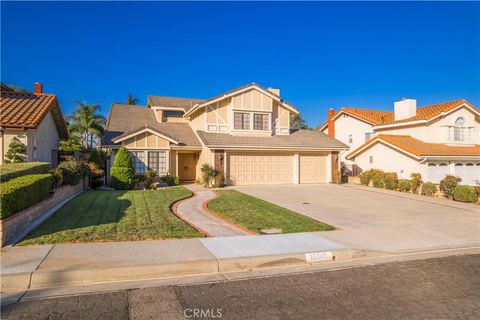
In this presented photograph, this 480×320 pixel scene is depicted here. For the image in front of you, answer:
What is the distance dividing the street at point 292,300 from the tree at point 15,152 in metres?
10.5

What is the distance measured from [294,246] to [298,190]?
464 inches

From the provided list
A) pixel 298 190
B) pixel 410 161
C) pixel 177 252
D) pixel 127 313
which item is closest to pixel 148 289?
pixel 127 313

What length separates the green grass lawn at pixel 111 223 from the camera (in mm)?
7974

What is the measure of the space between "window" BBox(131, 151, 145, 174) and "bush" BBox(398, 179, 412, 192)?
16.6 metres

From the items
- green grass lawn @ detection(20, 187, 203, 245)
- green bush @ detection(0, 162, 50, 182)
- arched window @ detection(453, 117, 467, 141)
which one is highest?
arched window @ detection(453, 117, 467, 141)

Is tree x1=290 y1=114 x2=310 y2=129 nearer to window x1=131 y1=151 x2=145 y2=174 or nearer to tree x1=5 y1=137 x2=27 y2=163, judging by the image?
window x1=131 y1=151 x2=145 y2=174

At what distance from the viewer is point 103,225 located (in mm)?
9117

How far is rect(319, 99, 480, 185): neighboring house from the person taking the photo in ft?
74.5

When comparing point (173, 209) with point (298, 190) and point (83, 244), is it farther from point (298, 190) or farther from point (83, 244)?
point (298, 190)

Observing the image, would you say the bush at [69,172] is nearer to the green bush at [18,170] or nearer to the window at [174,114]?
the green bush at [18,170]

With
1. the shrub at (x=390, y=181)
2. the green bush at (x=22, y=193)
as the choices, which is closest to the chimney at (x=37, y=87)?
the green bush at (x=22, y=193)

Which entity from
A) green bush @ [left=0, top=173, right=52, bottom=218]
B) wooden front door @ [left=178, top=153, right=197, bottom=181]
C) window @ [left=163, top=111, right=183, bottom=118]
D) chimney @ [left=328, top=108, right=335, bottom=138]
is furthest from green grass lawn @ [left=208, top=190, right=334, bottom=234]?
chimney @ [left=328, top=108, right=335, bottom=138]

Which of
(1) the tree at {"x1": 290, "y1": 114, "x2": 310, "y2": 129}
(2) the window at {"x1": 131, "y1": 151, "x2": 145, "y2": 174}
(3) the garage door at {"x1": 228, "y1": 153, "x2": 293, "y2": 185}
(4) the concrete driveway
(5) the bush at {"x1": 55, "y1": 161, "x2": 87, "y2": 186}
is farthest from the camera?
(1) the tree at {"x1": 290, "y1": 114, "x2": 310, "y2": 129}

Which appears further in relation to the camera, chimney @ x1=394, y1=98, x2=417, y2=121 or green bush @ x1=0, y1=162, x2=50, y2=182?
chimney @ x1=394, y1=98, x2=417, y2=121
